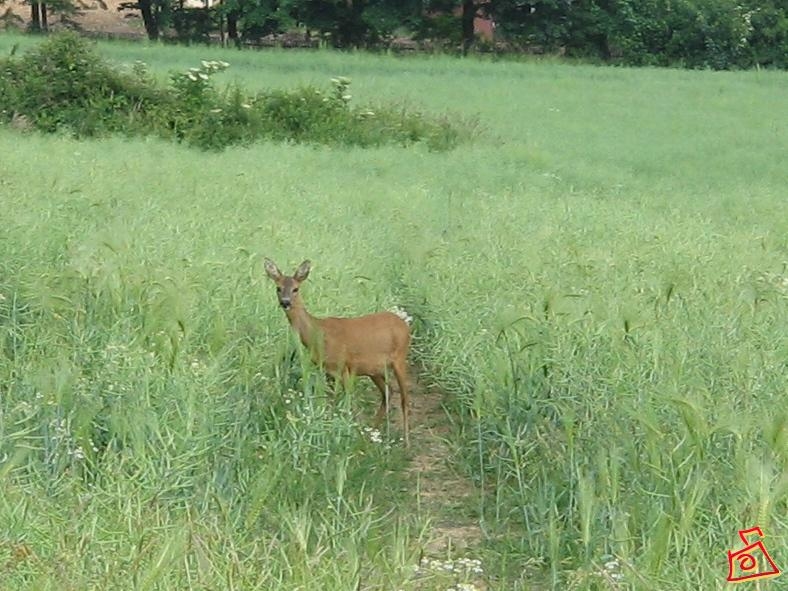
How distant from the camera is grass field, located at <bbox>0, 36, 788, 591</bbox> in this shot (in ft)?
12.8

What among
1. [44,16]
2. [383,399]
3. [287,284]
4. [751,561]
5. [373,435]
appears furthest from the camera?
[44,16]

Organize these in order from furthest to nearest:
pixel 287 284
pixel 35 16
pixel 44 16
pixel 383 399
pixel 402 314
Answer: pixel 44 16
pixel 35 16
pixel 402 314
pixel 383 399
pixel 287 284

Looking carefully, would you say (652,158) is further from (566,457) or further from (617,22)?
(617,22)

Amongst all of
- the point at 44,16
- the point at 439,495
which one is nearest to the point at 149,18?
the point at 44,16

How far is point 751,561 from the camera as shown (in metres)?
3.73

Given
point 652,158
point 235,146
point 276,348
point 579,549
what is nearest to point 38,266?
point 276,348

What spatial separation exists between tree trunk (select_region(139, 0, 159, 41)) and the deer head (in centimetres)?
3615

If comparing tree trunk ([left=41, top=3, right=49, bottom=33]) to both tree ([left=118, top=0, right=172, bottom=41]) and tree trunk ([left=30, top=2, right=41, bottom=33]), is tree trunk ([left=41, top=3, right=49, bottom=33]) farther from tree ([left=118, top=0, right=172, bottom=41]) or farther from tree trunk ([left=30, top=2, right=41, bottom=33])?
tree ([left=118, top=0, right=172, bottom=41])

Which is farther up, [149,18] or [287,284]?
[287,284]

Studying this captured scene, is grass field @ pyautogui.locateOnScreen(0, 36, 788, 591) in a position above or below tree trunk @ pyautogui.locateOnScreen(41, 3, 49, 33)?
above

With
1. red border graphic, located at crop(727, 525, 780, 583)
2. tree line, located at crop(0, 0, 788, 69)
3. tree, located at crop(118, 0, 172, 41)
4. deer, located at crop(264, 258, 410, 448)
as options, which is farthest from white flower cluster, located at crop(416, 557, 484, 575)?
tree, located at crop(118, 0, 172, 41)

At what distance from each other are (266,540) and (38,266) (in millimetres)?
2944

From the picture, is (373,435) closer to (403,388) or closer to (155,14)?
(403,388)

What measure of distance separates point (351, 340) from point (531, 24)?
35.4m
